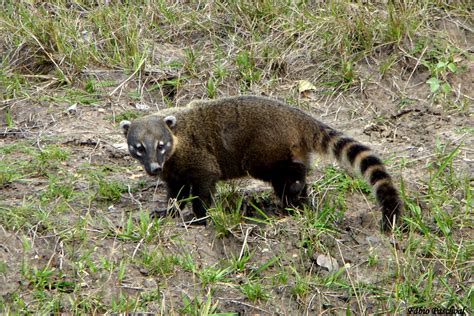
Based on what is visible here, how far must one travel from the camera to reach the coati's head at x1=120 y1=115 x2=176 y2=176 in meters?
6.55

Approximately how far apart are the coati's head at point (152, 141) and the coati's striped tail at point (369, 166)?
1228 mm

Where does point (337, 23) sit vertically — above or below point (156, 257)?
above

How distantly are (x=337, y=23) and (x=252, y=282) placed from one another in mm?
3683

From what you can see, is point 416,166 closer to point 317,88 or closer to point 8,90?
point 317,88

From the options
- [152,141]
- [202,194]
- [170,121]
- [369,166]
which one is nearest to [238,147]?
[202,194]

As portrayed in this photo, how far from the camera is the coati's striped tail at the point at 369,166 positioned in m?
6.13

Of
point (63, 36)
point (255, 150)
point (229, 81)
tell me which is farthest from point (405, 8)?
point (63, 36)

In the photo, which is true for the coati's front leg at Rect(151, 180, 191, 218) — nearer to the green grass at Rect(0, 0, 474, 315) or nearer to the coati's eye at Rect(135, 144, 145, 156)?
the green grass at Rect(0, 0, 474, 315)

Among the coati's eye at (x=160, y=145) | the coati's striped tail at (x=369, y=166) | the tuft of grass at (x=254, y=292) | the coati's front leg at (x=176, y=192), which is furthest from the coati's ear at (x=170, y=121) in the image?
the tuft of grass at (x=254, y=292)

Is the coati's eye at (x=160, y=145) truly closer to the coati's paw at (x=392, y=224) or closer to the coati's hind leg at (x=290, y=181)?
the coati's hind leg at (x=290, y=181)

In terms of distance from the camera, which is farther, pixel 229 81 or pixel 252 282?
pixel 229 81

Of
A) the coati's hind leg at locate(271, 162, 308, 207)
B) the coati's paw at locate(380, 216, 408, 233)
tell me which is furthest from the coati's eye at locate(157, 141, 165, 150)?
the coati's paw at locate(380, 216, 408, 233)

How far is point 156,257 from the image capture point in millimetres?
5863

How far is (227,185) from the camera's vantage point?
728 cm
